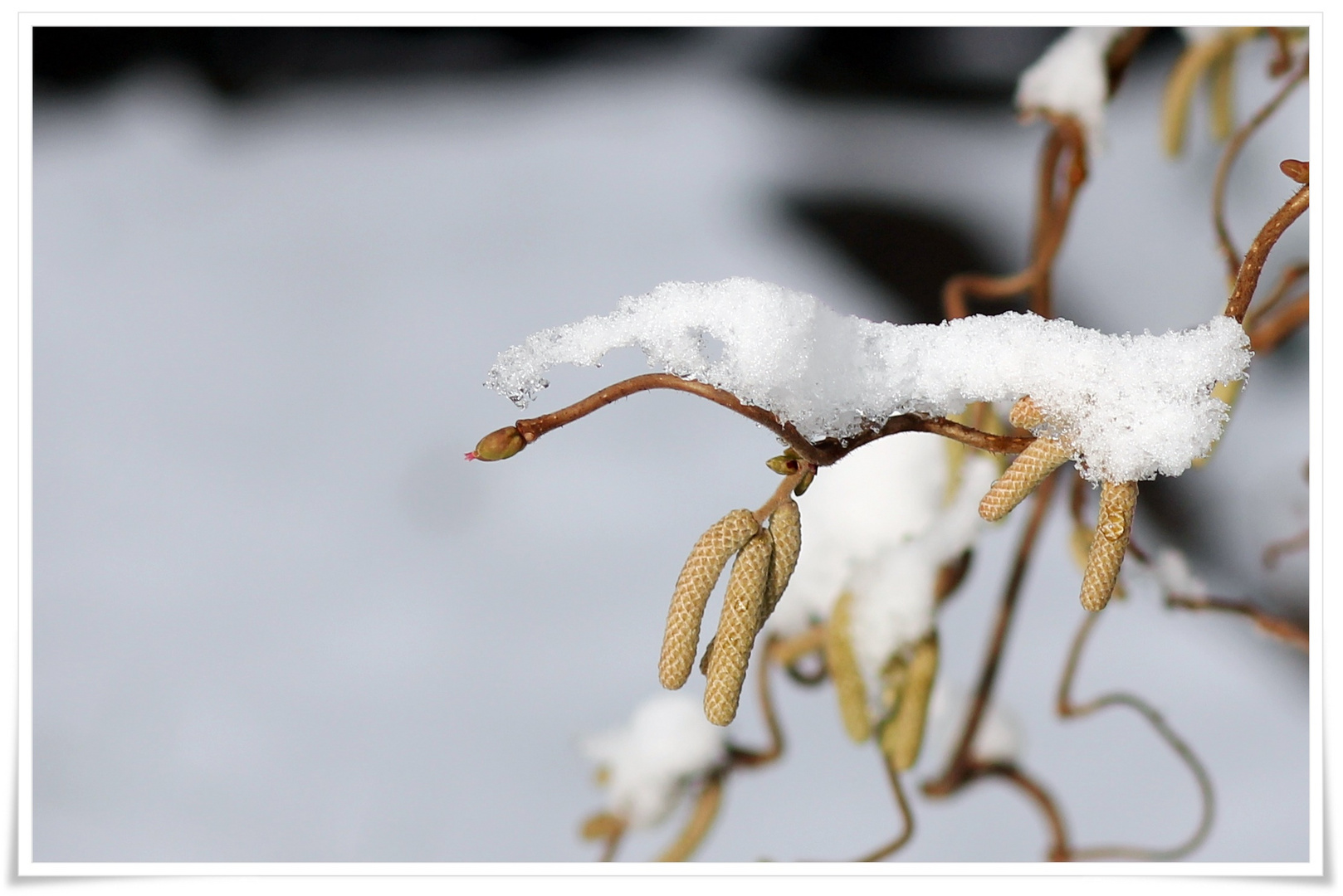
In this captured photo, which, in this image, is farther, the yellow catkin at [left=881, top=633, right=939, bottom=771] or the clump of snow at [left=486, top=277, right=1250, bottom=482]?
the yellow catkin at [left=881, top=633, right=939, bottom=771]

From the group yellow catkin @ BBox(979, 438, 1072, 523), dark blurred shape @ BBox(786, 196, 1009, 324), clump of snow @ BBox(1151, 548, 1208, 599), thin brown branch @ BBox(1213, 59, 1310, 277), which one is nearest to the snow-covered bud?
yellow catkin @ BBox(979, 438, 1072, 523)

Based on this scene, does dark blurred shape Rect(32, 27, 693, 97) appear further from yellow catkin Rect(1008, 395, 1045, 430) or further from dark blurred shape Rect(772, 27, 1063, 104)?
yellow catkin Rect(1008, 395, 1045, 430)

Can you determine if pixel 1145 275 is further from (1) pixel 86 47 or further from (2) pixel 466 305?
(1) pixel 86 47

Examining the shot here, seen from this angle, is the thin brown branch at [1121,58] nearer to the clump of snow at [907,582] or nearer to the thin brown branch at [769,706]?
the clump of snow at [907,582]

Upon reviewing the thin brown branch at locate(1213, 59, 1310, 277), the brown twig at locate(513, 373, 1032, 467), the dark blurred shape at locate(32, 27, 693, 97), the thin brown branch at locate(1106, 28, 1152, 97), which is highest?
the dark blurred shape at locate(32, 27, 693, 97)

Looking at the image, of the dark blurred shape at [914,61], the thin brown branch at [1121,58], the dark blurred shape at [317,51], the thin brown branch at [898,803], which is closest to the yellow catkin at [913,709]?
the thin brown branch at [898,803]

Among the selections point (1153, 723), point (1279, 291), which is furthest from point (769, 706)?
point (1279, 291)

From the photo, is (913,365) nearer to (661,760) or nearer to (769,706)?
(769,706)
